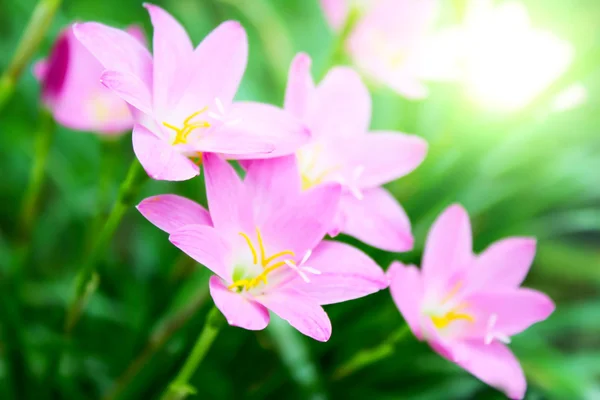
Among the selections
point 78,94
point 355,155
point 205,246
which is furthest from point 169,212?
point 78,94

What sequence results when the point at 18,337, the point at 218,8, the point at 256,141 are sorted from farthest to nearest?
the point at 218,8, the point at 18,337, the point at 256,141

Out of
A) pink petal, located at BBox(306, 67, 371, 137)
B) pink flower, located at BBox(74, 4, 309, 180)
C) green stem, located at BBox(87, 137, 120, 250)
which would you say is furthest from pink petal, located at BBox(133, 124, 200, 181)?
green stem, located at BBox(87, 137, 120, 250)

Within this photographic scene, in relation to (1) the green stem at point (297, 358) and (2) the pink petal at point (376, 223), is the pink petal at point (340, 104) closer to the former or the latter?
(2) the pink petal at point (376, 223)

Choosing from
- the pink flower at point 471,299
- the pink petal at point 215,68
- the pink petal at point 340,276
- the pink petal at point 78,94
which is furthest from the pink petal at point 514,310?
the pink petal at point 78,94

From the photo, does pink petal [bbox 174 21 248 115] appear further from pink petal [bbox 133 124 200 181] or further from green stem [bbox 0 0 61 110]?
green stem [bbox 0 0 61 110]

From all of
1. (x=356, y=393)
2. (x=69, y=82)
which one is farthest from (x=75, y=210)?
(x=356, y=393)

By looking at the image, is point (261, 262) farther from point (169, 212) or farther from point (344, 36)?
point (344, 36)

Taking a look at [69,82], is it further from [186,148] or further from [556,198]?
[556,198]
